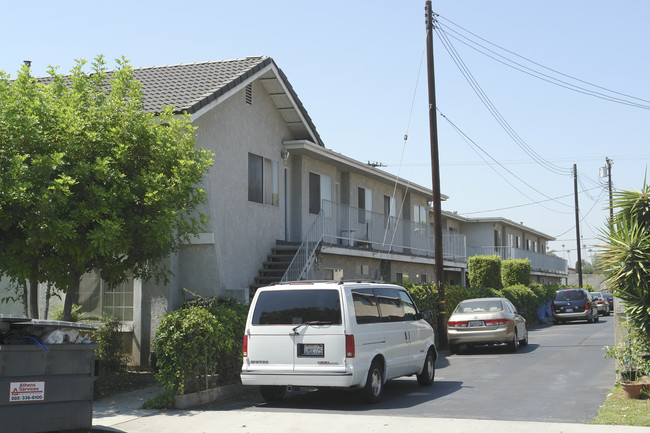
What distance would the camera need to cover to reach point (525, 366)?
16.9 m

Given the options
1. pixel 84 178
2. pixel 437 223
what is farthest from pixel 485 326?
pixel 84 178

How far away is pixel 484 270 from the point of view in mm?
35625

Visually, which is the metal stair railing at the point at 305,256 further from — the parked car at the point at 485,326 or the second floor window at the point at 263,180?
the parked car at the point at 485,326

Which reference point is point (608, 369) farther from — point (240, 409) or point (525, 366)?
point (240, 409)

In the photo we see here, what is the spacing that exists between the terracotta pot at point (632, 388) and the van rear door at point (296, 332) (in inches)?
170

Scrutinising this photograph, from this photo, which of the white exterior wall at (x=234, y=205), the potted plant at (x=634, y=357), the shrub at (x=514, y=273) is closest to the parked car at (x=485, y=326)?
the white exterior wall at (x=234, y=205)

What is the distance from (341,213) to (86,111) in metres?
12.0

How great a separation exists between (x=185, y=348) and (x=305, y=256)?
27.9 feet

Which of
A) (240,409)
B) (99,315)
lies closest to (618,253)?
(240,409)

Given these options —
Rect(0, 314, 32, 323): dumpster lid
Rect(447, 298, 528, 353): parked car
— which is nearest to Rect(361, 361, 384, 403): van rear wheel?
Rect(0, 314, 32, 323): dumpster lid

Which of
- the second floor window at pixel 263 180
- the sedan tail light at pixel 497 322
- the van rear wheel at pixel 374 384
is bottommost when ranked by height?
the van rear wheel at pixel 374 384

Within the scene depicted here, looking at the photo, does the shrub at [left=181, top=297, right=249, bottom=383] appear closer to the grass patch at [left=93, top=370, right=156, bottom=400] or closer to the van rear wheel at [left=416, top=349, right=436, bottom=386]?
the grass patch at [left=93, top=370, right=156, bottom=400]

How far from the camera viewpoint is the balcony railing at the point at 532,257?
5056 centimetres

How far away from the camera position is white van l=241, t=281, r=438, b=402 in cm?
1130
